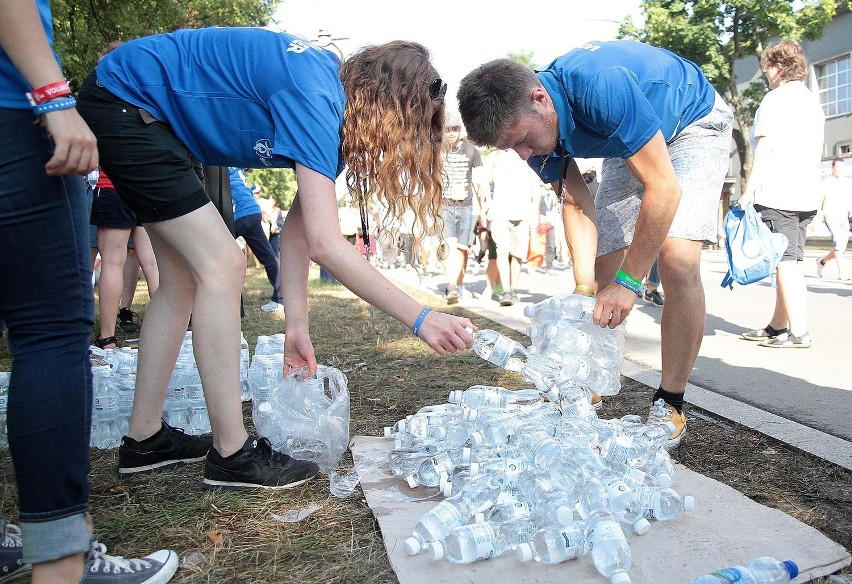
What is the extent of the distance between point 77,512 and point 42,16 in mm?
1162

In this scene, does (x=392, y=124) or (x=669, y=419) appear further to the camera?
(x=669, y=419)

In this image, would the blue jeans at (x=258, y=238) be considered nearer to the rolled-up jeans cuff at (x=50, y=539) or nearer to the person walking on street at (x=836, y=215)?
the rolled-up jeans cuff at (x=50, y=539)

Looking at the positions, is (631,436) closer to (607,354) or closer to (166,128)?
(607,354)

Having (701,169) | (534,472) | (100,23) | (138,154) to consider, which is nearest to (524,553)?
(534,472)

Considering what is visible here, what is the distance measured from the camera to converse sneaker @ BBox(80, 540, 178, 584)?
1923 millimetres

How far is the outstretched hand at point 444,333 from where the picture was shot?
A: 7.29 feet

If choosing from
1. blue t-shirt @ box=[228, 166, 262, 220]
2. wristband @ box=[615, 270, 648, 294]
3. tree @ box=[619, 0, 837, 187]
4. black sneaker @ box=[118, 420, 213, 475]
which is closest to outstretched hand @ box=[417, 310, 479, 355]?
wristband @ box=[615, 270, 648, 294]

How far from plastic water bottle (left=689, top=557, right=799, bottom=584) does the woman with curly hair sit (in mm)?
891

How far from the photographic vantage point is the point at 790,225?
5.55 metres

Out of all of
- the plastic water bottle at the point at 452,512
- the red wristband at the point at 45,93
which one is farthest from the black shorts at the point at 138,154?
the plastic water bottle at the point at 452,512

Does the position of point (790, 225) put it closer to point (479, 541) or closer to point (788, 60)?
point (788, 60)

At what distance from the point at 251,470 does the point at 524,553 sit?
101 cm

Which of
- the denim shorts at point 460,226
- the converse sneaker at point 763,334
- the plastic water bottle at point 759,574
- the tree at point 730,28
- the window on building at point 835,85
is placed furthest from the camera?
the window on building at point 835,85

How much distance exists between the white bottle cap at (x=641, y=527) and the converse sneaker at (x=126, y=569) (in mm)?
1314
